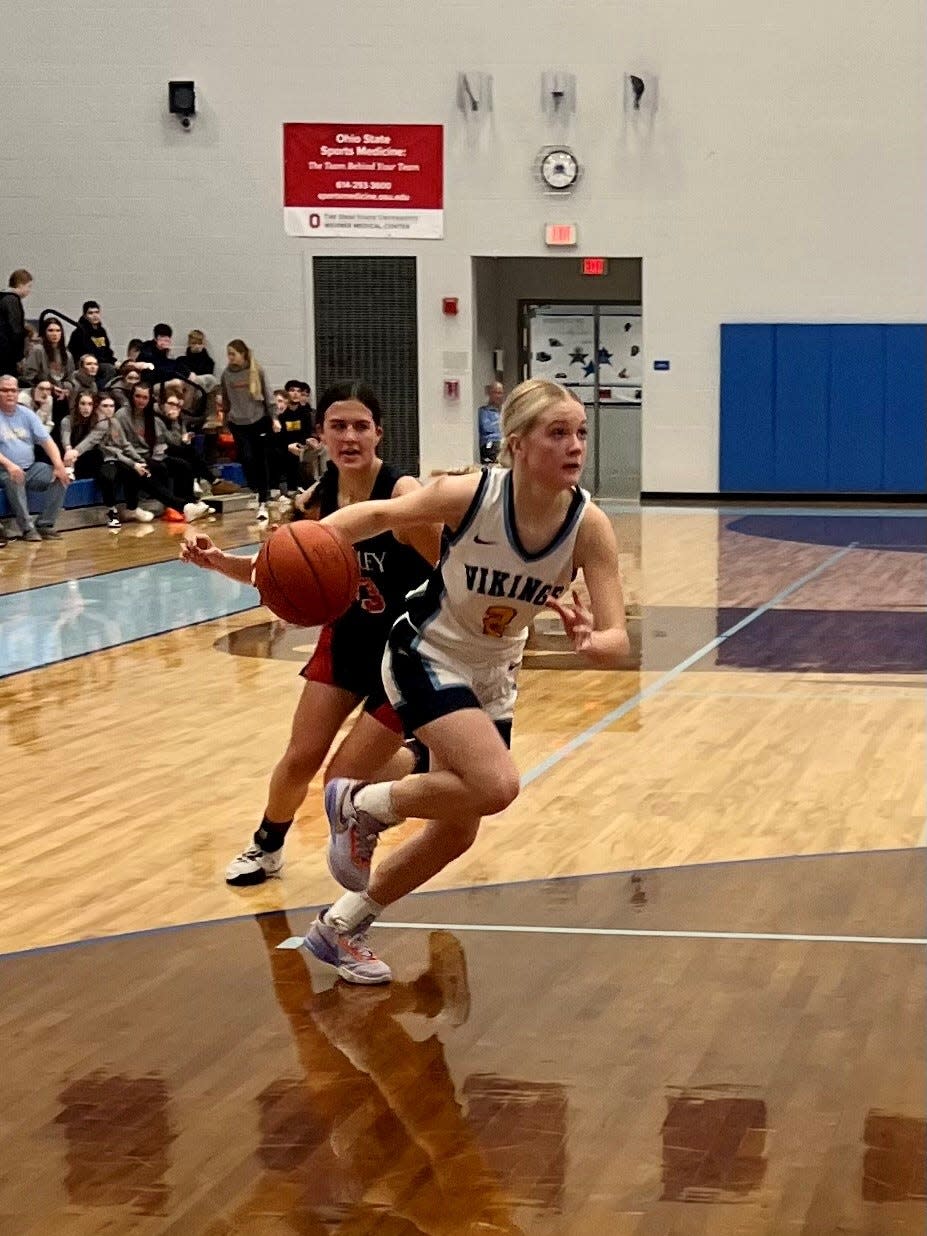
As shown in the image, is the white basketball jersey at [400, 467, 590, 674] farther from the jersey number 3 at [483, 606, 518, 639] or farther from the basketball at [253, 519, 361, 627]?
the basketball at [253, 519, 361, 627]

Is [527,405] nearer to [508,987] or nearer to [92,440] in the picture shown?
[508,987]

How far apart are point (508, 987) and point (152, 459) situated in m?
13.9

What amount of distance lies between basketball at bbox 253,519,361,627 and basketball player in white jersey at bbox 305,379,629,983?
7cm

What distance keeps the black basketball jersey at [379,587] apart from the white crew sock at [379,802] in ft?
2.09

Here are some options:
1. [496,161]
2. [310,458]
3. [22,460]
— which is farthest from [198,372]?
[22,460]

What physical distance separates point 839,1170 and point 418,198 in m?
19.0

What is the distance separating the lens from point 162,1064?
155 inches

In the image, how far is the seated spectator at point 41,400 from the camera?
54.0 feet

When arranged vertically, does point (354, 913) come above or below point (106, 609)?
above

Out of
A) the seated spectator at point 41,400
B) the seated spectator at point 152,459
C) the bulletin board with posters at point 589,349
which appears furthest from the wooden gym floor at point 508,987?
the bulletin board with posters at point 589,349

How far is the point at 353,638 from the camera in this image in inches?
202

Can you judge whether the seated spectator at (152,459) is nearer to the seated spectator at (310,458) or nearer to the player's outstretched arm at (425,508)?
the seated spectator at (310,458)

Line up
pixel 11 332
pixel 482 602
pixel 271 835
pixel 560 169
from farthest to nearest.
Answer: pixel 560 169 → pixel 11 332 → pixel 271 835 → pixel 482 602

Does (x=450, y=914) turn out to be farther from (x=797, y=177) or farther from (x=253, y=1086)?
(x=797, y=177)
